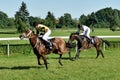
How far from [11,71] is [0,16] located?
158853 millimetres

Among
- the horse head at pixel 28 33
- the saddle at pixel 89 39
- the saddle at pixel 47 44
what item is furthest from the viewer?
the saddle at pixel 89 39

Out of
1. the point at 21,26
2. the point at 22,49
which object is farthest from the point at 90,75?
the point at 21,26

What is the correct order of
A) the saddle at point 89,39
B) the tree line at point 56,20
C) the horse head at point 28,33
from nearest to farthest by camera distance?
the horse head at point 28,33, the saddle at point 89,39, the tree line at point 56,20

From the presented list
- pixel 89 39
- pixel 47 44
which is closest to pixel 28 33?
pixel 47 44

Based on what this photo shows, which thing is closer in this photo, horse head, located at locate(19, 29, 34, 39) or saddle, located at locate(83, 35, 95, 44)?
horse head, located at locate(19, 29, 34, 39)

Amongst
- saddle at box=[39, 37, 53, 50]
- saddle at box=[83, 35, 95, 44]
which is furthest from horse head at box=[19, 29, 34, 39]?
saddle at box=[83, 35, 95, 44]

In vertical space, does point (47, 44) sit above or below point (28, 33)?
below

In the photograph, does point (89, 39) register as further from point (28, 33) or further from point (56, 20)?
→ point (56, 20)

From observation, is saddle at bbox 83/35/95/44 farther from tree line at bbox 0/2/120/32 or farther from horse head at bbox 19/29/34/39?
tree line at bbox 0/2/120/32

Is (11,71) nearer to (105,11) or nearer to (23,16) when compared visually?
(23,16)

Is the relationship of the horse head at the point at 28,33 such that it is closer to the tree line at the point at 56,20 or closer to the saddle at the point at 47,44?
the saddle at the point at 47,44

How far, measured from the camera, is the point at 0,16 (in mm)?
168375

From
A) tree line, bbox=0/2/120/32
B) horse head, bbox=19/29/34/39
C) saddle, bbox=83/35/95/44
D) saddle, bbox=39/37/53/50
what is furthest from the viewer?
tree line, bbox=0/2/120/32

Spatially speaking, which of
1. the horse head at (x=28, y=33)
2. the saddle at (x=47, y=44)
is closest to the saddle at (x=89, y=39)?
the saddle at (x=47, y=44)
